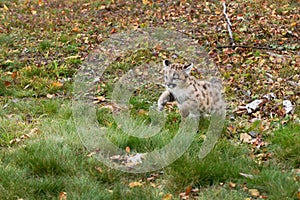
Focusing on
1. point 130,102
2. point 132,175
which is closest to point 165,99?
point 130,102

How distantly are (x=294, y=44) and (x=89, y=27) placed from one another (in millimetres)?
4369

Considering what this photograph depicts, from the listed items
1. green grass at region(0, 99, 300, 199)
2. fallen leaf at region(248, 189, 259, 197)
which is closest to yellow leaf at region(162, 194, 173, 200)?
green grass at region(0, 99, 300, 199)

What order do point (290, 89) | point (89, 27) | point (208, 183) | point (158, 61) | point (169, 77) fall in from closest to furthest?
1. point (208, 183)
2. point (169, 77)
3. point (290, 89)
4. point (158, 61)
5. point (89, 27)

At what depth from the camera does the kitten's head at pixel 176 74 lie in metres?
6.27

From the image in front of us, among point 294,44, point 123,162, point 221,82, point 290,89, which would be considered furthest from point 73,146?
point 294,44

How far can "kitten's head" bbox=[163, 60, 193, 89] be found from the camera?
20.6ft

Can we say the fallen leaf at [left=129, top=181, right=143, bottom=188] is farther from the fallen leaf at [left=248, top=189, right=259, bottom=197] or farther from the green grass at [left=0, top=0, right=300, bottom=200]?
the fallen leaf at [left=248, top=189, right=259, bottom=197]

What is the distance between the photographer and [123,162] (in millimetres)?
5285

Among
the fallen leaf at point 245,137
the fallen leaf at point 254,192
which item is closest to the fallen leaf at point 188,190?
the fallen leaf at point 254,192

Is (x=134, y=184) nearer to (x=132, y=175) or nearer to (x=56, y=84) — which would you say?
(x=132, y=175)

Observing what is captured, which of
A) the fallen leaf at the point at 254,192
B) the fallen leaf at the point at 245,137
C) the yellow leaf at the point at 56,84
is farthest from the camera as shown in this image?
the yellow leaf at the point at 56,84

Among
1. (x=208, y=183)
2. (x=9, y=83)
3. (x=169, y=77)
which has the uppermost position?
(x=169, y=77)

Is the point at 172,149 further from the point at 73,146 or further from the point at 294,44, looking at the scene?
the point at 294,44

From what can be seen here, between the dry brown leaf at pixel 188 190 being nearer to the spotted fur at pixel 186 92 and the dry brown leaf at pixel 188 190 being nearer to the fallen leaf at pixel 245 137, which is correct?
the fallen leaf at pixel 245 137
